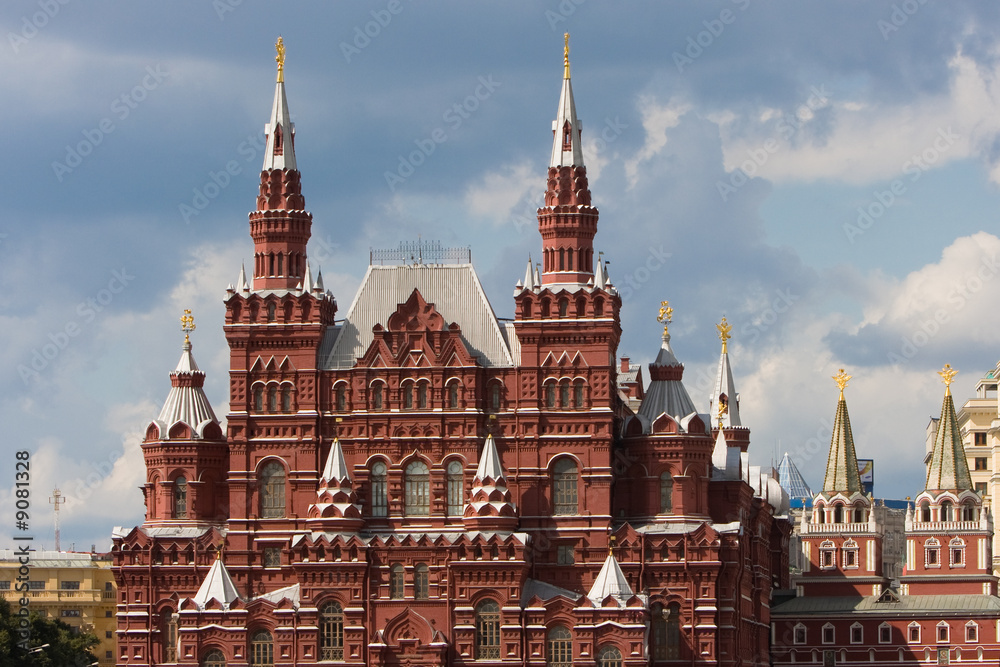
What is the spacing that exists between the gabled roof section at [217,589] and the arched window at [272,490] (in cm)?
420

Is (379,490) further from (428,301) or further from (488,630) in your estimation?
(428,301)

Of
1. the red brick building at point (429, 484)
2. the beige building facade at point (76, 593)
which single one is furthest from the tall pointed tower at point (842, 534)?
the beige building facade at point (76, 593)

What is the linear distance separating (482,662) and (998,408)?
91.0m

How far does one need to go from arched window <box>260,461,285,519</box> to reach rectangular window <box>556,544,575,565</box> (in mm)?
14749

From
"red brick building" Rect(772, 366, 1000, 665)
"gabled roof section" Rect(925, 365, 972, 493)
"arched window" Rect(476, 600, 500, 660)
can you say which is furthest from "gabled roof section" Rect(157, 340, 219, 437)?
"gabled roof section" Rect(925, 365, 972, 493)

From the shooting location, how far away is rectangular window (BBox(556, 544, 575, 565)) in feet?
374

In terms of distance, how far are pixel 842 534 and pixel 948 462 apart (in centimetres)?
948

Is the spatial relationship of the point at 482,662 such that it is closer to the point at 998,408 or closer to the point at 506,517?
the point at 506,517

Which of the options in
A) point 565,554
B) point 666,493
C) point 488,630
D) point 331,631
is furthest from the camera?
point 666,493

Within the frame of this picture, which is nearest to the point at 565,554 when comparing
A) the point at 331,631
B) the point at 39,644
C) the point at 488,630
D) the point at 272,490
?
the point at 488,630

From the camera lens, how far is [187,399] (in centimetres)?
12119

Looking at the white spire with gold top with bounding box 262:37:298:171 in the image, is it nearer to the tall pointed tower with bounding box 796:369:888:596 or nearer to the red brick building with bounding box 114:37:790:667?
the red brick building with bounding box 114:37:790:667

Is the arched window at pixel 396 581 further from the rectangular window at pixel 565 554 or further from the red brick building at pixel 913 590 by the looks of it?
the red brick building at pixel 913 590

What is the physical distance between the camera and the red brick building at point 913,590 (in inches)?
5536
